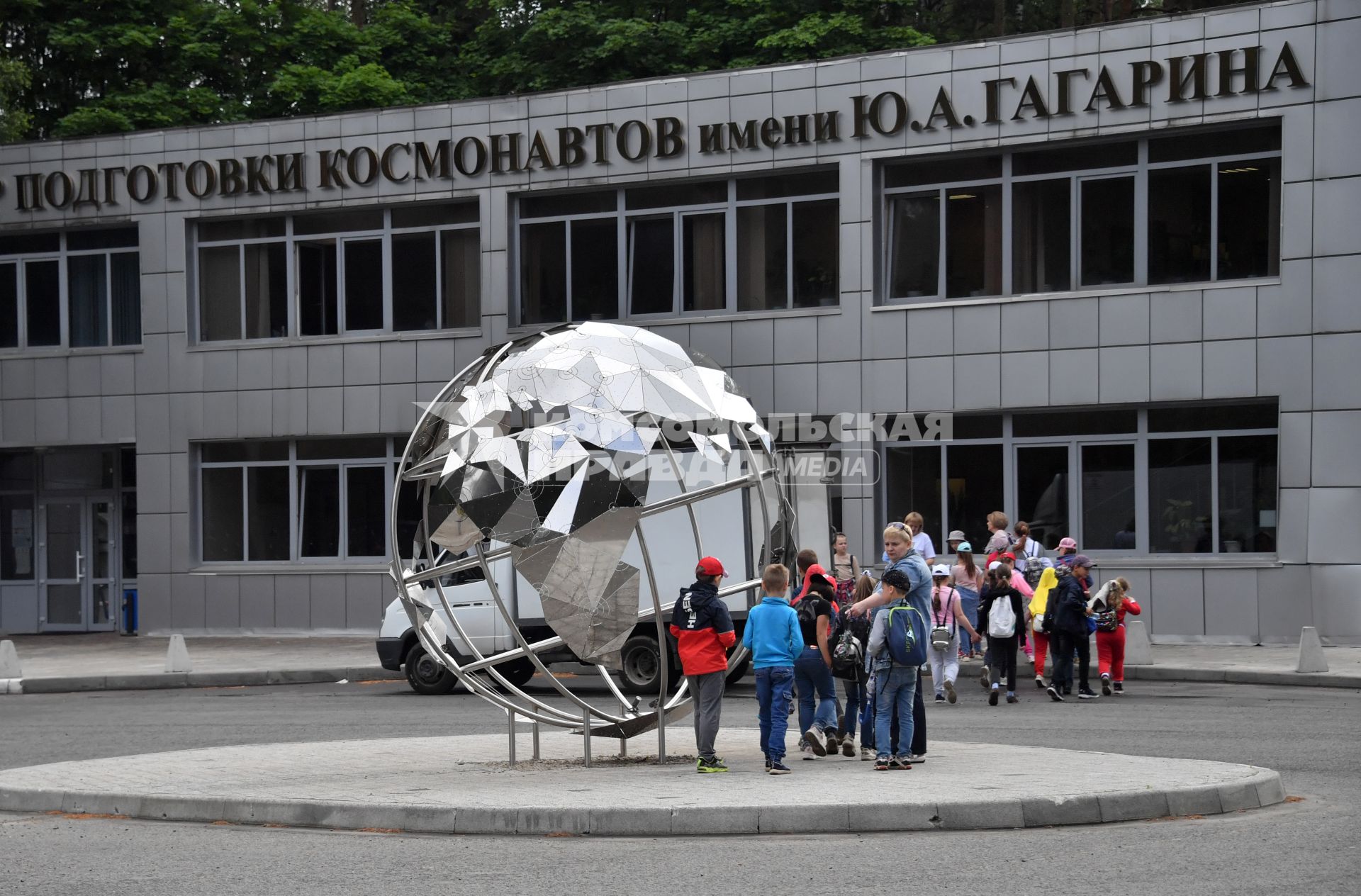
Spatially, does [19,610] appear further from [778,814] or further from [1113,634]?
[778,814]

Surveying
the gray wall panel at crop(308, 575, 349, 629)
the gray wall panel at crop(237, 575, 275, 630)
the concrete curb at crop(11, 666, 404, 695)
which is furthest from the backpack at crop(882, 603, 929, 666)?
the gray wall panel at crop(237, 575, 275, 630)

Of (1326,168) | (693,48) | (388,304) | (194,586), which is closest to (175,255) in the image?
(388,304)

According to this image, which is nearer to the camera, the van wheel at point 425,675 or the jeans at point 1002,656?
the jeans at point 1002,656

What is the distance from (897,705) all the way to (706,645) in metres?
1.41

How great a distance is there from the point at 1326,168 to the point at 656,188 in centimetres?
1030

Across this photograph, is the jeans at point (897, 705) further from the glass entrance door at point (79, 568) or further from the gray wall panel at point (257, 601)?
the glass entrance door at point (79, 568)

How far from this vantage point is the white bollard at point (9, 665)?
22.0 meters

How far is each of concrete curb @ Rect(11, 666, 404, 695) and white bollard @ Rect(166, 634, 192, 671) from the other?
0.16m

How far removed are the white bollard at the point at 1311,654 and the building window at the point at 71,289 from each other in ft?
67.5

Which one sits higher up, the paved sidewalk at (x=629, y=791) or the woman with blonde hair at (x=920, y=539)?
the woman with blonde hair at (x=920, y=539)

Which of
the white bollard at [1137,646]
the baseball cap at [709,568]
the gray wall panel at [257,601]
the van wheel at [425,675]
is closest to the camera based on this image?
the baseball cap at [709,568]

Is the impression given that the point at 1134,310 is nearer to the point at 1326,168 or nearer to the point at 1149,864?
the point at 1326,168

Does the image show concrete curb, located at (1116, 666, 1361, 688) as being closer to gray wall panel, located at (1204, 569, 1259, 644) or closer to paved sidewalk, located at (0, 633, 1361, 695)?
paved sidewalk, located at (0, 633, 1361, 695)

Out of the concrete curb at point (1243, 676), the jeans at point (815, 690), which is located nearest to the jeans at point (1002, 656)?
the concrete curb at point (1243, 676)
